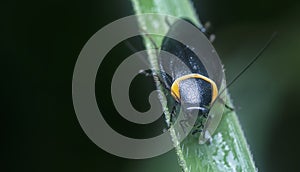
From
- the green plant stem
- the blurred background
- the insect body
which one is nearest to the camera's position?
the green plant stem

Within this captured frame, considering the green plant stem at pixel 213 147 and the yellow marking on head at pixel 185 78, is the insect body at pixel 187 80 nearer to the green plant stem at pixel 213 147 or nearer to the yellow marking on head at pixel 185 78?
the yellow marking on head at pixel 185 78

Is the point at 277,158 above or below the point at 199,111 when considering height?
below

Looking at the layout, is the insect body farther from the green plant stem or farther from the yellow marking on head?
the green plant stem

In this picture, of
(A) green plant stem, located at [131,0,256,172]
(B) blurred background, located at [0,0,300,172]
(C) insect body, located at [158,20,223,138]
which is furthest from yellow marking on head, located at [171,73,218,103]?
(B) blurred background, located at [0,0,300,172]

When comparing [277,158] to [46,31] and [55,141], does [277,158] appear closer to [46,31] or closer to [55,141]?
[55,141]

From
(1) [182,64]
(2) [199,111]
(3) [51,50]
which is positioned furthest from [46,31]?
(2) [199,111]

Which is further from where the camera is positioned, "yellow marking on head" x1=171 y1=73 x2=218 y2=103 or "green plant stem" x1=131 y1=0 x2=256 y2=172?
"yellow marking on head" x1=171 y1=73 x2=218 y2=103
